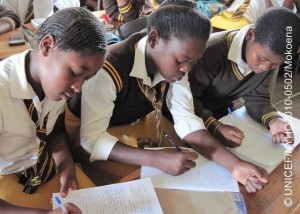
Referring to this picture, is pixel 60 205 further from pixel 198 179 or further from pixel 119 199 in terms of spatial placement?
pixel 198 179

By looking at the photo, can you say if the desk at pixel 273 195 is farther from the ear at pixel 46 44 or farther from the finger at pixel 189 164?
the ear at pixel 46 44

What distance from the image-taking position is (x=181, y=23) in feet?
3.26

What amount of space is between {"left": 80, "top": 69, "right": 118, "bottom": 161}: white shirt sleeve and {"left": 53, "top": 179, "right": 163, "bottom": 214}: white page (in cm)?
22

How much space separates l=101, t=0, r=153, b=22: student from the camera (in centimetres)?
216

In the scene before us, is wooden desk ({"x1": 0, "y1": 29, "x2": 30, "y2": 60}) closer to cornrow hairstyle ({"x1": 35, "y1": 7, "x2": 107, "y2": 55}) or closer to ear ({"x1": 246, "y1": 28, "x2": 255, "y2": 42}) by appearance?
cornrow hairstyle ({"x1": 35, "y1": 7, "x2": 107, "y2": 55})

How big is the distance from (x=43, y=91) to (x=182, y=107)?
0.55 meters

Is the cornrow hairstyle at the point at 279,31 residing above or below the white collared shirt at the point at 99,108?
above

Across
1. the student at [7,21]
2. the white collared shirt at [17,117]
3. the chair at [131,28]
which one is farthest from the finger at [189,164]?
the student at [7,21]

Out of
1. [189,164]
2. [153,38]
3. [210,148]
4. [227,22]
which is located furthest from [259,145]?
[227,22]

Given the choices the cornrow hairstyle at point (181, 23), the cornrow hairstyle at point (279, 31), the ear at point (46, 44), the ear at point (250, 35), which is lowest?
the ear at point (250, 35)

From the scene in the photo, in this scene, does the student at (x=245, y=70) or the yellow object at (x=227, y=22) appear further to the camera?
the yellow object at (x=227, y=22)

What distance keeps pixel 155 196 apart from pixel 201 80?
68 centimetres

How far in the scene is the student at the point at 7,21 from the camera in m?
1.80

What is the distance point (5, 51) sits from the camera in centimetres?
157
